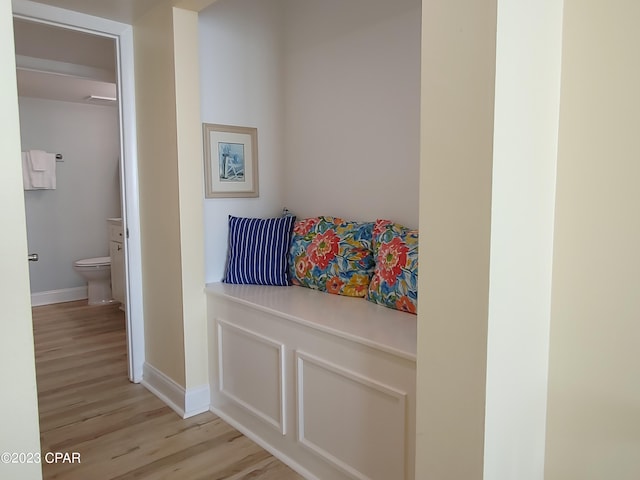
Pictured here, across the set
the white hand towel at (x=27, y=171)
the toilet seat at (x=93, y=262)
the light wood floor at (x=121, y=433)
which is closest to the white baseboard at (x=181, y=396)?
the light wood floor at (x=121, y=433)

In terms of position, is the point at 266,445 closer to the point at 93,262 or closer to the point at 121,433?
the point at 121,433

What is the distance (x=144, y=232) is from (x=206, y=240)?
45 centimetres

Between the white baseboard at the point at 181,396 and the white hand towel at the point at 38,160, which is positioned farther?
the white hand towel at the point at 38,160

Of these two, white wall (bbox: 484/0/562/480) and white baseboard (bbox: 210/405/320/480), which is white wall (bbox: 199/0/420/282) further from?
white wall (bbox: 484/0/562/480)

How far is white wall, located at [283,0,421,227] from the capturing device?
7.43 feet

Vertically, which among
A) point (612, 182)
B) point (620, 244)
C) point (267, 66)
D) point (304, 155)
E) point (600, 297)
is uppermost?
point (267, 66)

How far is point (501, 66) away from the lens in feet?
3.35

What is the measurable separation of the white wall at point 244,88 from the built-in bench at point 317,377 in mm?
466

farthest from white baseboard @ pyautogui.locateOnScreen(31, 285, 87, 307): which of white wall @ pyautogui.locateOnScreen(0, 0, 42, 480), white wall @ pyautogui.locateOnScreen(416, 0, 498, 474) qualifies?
white wall @ pyautogui.locateOnScreen(416, 0, 498, 474)

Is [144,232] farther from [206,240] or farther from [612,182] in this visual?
[612,182]

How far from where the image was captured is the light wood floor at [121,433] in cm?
206

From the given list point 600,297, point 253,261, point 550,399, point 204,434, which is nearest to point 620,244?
point 600,297

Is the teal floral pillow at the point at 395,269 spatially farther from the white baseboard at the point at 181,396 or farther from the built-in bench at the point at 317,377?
the white baseboard at the point at 181,396

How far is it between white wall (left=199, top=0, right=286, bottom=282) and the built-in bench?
0.47 meters
